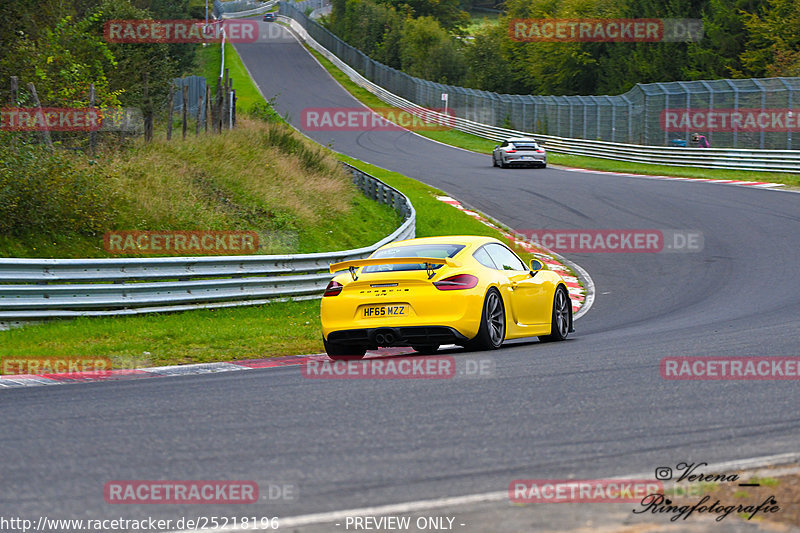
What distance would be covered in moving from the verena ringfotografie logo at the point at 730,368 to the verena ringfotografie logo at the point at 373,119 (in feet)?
178

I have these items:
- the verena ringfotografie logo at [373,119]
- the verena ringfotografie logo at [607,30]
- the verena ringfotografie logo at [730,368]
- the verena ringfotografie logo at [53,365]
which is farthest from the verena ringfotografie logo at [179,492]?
the verena ringfotografie logo at [607,30]

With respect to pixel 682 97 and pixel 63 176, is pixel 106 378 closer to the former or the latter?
pixel 63 176

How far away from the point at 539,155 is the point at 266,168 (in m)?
19.6

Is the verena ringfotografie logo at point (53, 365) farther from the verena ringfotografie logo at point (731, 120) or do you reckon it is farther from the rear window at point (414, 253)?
the verena ringfotografie logo at point (731, 120)

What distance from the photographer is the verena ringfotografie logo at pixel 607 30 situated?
64.9m

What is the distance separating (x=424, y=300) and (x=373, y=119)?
58.1 metres

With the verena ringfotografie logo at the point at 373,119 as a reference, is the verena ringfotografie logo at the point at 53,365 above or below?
above

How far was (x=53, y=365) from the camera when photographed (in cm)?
1089

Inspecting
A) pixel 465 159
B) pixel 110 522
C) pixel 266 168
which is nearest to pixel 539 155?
pixel 465 159

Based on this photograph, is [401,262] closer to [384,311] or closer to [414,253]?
[414,253]

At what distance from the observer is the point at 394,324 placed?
34.0 ft

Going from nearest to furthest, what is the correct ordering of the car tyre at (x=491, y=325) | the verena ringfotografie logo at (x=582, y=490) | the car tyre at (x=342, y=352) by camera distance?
the verena ringfotografie logo at (x=582, y=490)
the car tyre at (x=491, y=325)
the car tyre at (x=342, y=352)
